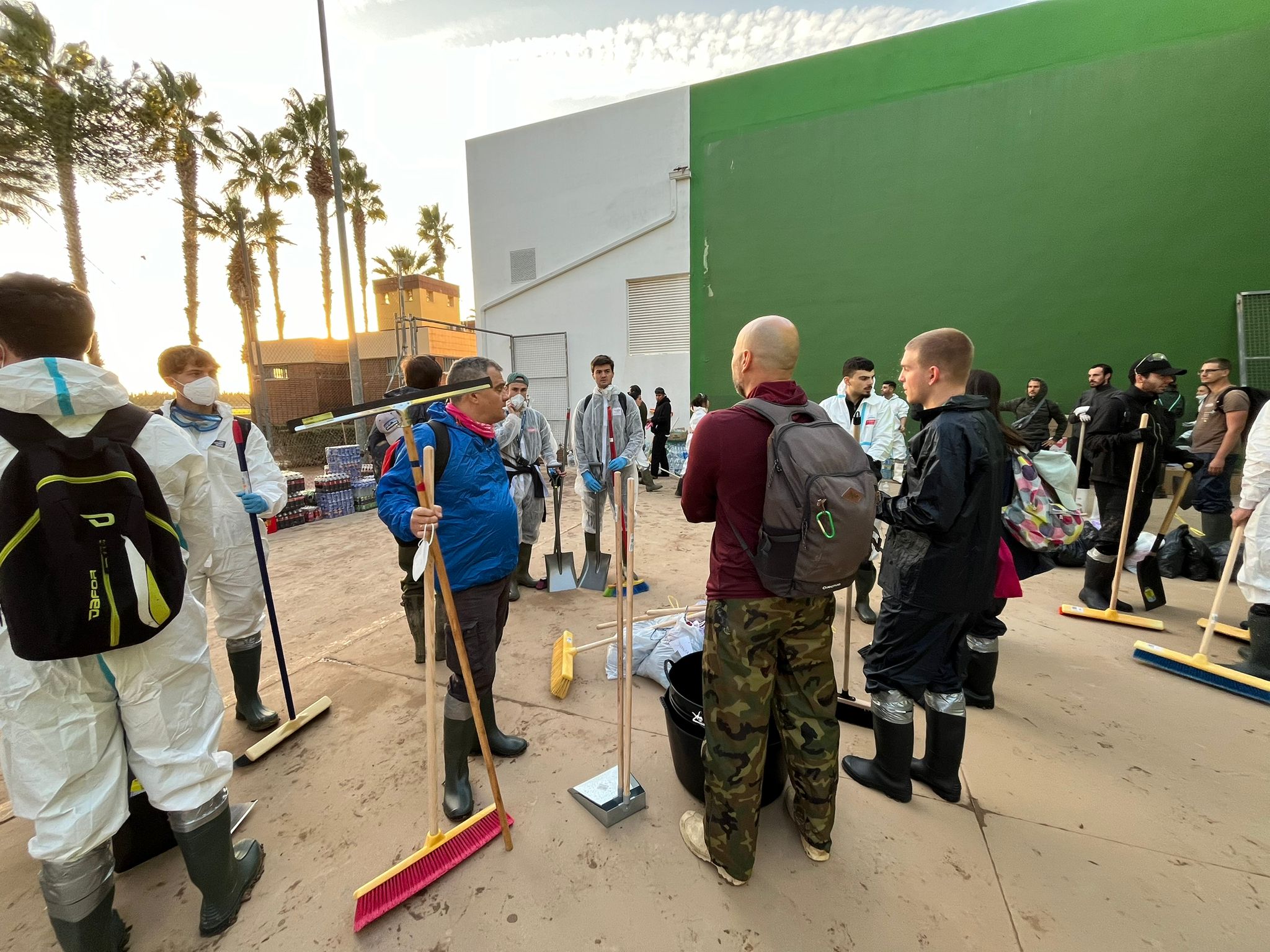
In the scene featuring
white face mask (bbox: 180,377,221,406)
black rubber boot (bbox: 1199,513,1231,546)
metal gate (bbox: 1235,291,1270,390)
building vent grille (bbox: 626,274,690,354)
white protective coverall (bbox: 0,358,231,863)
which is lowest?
black rubber boot (bbox: 1199,513,1231,546)

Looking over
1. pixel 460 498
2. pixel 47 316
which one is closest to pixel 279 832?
pixel 460 498

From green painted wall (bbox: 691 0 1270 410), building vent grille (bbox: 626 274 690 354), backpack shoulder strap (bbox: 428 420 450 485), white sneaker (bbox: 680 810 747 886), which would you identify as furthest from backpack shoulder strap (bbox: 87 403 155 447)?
building vent grille (bbox: 626 274 690 354)

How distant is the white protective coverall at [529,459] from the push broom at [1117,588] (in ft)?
A: 14.7

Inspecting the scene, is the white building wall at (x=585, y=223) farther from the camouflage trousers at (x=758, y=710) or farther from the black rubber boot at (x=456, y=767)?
the camouflage trousers at (x=758, y=710)

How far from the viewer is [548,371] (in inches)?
520

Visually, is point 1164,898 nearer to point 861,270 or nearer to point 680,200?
point 861,270

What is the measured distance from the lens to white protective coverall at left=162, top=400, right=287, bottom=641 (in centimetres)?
263

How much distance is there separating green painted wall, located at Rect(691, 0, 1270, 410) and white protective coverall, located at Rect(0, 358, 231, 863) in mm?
10756

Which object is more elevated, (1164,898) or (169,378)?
(169,378)

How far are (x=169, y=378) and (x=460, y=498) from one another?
1.78m

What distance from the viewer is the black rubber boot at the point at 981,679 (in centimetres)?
287

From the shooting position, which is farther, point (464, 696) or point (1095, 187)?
point (1095, 187)

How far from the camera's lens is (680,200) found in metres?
11.5

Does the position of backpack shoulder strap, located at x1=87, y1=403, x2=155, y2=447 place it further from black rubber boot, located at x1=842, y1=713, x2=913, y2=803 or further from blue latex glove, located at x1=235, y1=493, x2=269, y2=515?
black rubber boot, located at x1=842, y1=713, x2=913, y2=803
